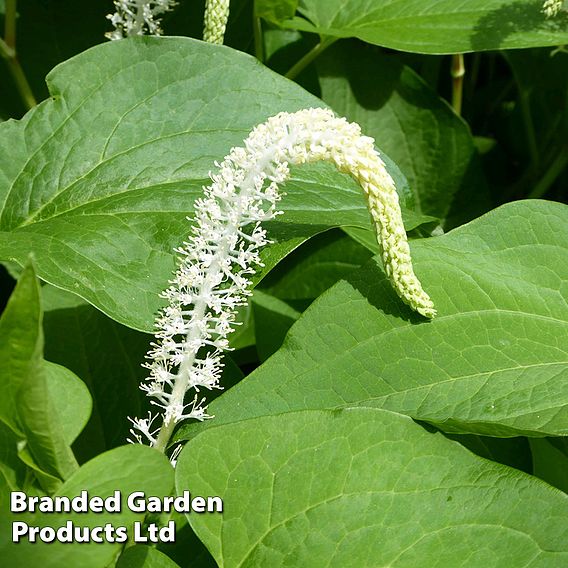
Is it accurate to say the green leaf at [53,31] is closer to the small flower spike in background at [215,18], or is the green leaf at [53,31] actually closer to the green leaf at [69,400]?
the small flower spike in background at [215,18]

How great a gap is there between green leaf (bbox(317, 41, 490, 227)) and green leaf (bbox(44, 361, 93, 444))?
2.97ft

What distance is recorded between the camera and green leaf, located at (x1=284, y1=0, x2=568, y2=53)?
3.91 feet

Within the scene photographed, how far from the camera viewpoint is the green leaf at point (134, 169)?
35.2 inches

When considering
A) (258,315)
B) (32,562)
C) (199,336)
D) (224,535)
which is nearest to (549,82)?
(258,315)

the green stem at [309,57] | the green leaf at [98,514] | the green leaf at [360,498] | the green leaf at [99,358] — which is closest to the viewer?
the green leaf at [98,514]

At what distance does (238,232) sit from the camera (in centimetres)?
84

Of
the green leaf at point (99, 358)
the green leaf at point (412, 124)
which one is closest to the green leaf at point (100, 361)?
the green leaf at point (99, 358)

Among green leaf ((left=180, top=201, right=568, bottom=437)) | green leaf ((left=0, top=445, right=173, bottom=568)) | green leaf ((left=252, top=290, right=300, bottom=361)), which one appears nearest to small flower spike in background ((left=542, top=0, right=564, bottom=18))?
green leaf ((left=180, top=201, right=568, bottom=437))

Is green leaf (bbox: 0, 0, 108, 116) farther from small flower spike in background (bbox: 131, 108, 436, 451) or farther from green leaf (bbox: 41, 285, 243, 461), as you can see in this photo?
small flower spike in background (bbox: 131, 108, 436, 451)

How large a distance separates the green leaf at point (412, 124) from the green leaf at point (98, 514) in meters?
0.99

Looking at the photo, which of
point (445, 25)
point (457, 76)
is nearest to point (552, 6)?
point (445, 25)

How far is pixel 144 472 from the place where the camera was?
637 millimetres

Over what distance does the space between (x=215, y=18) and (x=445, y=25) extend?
36 centimetres

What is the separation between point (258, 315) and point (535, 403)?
1.65 ft
